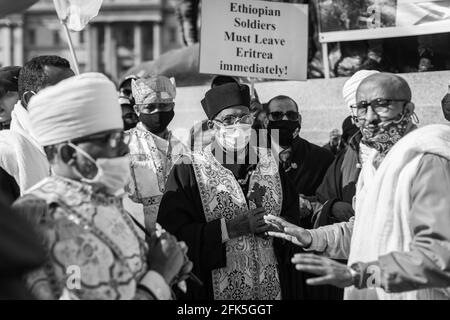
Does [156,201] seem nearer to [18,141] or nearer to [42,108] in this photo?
[18,141]

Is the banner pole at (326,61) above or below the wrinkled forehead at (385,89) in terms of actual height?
above

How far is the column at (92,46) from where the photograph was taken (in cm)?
8819

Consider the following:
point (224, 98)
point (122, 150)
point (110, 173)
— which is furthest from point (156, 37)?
point (110, 173)

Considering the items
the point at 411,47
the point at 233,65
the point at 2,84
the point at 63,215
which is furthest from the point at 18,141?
the point at 411,47

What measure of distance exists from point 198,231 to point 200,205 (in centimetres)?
22

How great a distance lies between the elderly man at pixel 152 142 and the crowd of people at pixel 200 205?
0.01 m

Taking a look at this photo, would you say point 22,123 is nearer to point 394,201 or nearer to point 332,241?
point 332,241

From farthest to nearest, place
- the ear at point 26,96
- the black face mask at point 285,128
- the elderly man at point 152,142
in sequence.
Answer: the black face mask at point 285,128 → the elderly man at point 152,142 → the ear at point 26,96

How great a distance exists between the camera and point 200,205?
527 cm

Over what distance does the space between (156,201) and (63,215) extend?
2.79 m

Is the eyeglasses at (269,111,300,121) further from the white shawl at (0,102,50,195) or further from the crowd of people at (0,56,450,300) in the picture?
the white shawl at (0,102,50,195)

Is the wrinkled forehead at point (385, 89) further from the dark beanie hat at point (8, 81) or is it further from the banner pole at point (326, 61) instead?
the banner pole at point (326, 61)

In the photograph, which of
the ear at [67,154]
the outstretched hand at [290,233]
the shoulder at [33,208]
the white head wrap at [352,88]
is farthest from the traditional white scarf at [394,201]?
the white head wrap at [352,88]

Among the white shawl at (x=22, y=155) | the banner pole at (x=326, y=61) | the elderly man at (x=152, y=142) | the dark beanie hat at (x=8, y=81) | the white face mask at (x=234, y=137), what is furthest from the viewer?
the banner pole at (x=326, y=61)
